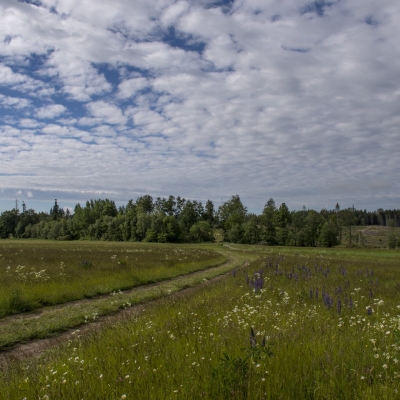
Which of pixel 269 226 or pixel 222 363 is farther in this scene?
pixel 269 226

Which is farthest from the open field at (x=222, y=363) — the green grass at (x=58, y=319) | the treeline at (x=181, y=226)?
the treeline at (x=181, y=226)

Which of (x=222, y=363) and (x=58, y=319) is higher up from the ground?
(x=222, y=363)

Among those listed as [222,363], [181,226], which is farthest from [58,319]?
[181,226]

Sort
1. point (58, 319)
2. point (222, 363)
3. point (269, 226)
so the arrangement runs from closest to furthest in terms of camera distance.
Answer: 1. point (222, 363)
2. point (58, 319)
3. point (269, 226)

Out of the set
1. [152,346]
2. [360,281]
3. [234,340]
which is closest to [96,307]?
[152,346]

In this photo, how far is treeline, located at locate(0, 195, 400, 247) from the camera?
354 ft

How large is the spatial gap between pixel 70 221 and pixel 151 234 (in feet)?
159

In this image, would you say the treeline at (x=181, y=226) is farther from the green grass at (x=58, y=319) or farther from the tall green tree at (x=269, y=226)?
the green grass at (x=58, y=319)

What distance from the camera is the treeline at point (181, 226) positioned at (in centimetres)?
10782

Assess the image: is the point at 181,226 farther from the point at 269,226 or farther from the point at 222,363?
the point at 222,363

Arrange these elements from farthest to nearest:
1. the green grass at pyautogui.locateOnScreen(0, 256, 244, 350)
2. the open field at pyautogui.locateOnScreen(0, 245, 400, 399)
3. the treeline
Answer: the treeline, the green grass at pyautogui.locateOnScreen(0, 256, 244, 350), the open field at pyautogui.locateOnScreen(0, 245, 400, 399)

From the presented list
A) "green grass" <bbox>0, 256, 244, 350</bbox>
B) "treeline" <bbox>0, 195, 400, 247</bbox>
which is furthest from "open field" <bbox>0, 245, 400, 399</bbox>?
"treeline" <bbox>0, 195, 400, 247</bbox>

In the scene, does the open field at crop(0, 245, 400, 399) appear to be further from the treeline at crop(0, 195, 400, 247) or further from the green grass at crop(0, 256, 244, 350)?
the treeline at crop(0, 195, 400, 247)

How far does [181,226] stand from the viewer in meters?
113
